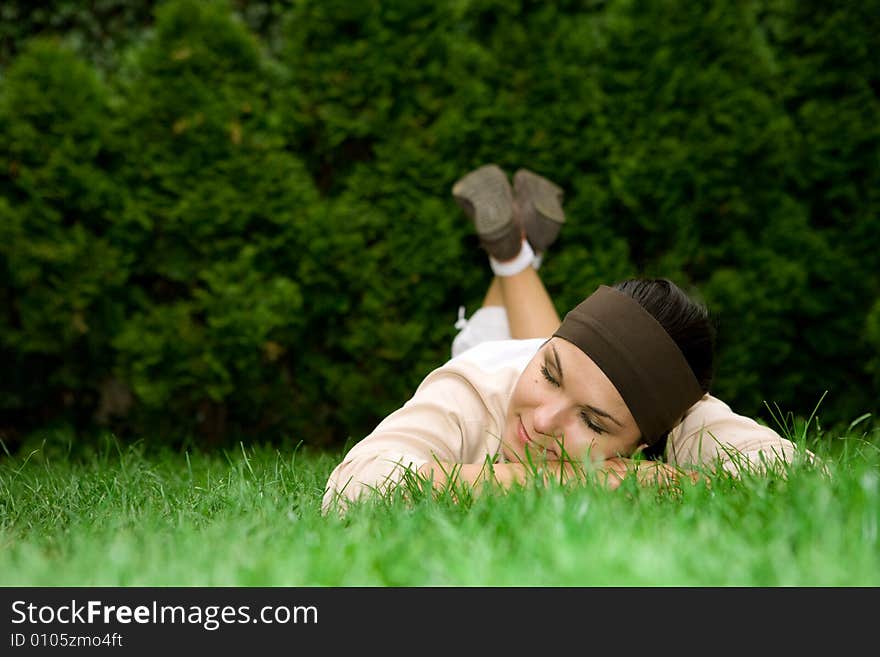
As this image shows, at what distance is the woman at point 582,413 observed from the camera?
2469 mm

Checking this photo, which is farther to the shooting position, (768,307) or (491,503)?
(768,307)

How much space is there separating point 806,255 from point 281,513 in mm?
4618

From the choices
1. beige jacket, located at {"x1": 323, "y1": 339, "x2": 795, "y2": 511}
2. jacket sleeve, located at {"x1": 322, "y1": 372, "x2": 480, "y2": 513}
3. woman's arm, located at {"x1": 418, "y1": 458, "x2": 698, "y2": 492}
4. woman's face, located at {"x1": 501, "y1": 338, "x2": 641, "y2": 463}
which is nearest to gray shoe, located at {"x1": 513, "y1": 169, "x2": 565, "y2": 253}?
beige jacket, located at {"x1": 323, "y1": 339, "x2": 795, "y2": 511}

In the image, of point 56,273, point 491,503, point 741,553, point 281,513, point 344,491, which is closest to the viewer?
point 741,553

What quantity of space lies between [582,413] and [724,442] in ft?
2.19

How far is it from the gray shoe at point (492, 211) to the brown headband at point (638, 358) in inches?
68.1

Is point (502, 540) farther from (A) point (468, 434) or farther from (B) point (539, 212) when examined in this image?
(B) point (539, 212)

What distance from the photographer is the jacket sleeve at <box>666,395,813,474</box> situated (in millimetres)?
2541

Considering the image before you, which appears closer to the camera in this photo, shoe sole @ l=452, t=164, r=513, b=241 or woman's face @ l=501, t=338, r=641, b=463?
woman's face @ l=501, t=338, r=641, b=463

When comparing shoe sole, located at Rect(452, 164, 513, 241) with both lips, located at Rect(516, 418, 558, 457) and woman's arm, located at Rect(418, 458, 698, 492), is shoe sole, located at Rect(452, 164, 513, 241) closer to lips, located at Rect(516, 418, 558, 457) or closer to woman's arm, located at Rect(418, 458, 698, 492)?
lips, located at Rect(516, 418, 558, 457)

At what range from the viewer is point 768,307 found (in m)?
5.46

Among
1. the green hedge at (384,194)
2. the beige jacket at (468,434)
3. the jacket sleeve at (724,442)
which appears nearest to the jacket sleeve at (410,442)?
the beige jacket at (468,434)
